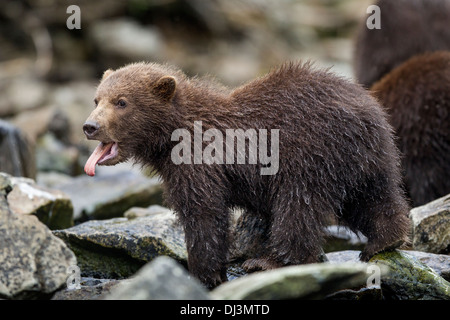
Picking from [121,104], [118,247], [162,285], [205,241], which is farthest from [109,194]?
[162,285]

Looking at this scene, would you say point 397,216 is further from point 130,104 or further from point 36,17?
point 36,17

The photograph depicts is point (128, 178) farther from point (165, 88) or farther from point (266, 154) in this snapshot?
point (266, 154)

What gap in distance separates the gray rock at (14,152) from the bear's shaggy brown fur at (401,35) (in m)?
5.40

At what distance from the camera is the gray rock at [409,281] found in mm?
5363

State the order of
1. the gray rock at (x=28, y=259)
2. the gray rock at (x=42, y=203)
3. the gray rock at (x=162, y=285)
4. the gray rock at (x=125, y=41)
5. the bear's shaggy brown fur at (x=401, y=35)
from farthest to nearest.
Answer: the gray rock at (x=125, y=41), the bear's shaggy brown fur at (x=401, y=35), the gray rock at (x=42, y=203), the gray rock at (x=28, y=259), the gray rock at (x=162, y=285)

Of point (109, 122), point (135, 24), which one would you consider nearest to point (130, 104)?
point (109, 122)

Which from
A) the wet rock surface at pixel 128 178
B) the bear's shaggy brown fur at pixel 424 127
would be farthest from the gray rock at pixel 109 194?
the bear's shaggy brown fur at pixel 424 127

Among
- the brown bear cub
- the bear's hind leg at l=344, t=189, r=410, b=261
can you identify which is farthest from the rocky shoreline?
the brown bear cub

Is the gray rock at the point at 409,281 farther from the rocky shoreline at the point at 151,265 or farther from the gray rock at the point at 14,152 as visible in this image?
the gray rock at the point at 14,152

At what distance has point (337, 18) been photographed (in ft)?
82.7

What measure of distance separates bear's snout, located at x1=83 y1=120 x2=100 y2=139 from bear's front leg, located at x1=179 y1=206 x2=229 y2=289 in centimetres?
101

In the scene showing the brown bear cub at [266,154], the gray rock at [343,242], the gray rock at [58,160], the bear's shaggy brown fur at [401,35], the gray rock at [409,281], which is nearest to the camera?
the gray rock at [409,281]

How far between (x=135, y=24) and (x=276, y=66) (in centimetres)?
1359
